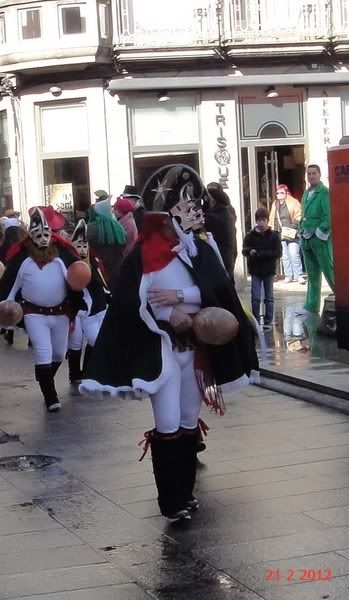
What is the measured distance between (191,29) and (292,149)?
9.69ft

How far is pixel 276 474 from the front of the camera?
25.5 ft

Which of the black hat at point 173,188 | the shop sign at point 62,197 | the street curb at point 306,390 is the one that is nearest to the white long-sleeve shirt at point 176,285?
the black hat at point 173,188

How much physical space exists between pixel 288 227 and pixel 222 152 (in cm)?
236

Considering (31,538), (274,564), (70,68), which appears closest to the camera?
(274,564)

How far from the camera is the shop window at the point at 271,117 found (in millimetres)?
23578

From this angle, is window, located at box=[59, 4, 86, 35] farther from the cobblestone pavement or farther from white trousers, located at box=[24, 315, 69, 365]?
the cobblestone pavement

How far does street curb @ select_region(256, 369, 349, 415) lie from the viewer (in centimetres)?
1008

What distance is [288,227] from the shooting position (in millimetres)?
21688

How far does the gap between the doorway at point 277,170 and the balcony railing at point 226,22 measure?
2022mm

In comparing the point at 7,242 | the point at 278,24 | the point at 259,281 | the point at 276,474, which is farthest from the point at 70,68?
the point at 276,474

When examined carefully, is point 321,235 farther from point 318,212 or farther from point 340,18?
point 340,18

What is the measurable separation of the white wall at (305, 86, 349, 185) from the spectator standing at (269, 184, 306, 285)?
200cm

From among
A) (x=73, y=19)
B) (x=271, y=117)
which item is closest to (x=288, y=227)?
(x=271, y=117)

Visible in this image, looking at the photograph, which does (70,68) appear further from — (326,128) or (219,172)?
(326,128)
